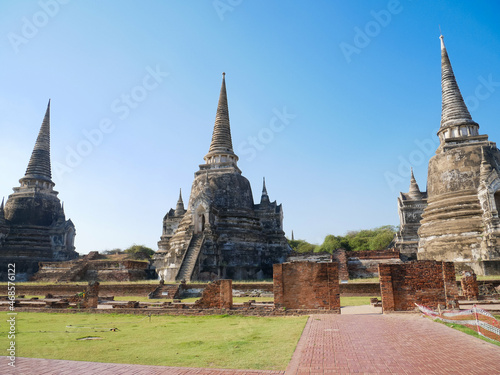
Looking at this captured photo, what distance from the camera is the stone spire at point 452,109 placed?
88.6 feet

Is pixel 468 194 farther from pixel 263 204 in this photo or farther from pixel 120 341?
pixel 120 341

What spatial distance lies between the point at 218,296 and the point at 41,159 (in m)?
36.5

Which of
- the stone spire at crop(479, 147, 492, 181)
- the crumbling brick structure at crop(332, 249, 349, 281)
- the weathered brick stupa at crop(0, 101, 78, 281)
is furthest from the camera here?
the weathered brick stupa at crop(0, 101, 78, 281)

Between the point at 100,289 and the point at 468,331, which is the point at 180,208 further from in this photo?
the point at 468,331

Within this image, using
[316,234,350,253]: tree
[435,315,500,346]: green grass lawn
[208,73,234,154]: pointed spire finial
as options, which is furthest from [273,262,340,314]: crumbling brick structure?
[316,234,350,253]: tree

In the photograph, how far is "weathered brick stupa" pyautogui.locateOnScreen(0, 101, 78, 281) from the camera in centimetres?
3484

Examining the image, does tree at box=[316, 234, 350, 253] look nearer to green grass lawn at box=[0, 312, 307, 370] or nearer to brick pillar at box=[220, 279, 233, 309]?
brick pillar at box=[220, 279, 233, 309]

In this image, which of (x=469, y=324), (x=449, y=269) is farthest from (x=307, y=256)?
(x=469, y=324)

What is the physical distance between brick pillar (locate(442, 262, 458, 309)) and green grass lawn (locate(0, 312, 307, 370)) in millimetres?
4377

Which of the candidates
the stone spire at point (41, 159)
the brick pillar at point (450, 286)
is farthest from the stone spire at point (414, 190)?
→ the stone spire at point (41, 159)

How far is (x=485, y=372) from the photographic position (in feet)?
16.0

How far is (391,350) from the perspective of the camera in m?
6.25

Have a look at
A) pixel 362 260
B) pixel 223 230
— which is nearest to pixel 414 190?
pixel 362 260

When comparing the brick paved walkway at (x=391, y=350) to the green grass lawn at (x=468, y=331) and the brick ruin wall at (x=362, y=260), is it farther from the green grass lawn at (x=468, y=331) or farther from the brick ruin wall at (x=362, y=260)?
the brick ruin wall at (x=362, y=260)
